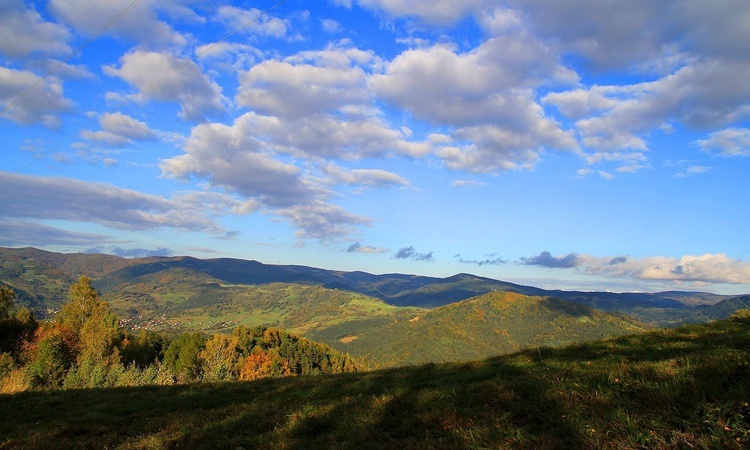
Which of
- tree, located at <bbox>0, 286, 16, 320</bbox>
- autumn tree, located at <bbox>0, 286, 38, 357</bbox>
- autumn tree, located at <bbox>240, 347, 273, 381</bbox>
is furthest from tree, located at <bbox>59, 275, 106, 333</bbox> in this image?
autumn tree, located at <bbox>240, 347, 273, 381</bbox>

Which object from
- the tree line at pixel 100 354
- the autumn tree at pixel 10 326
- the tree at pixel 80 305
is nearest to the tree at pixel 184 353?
the tree line at pixel 100 354

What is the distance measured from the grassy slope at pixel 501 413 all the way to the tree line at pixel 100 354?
1212 centimetres

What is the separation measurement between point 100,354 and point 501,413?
1858 inches

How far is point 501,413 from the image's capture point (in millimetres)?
6062

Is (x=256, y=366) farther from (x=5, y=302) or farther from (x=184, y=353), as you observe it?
(x=5, y=302)

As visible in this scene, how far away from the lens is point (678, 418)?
417 centimetres

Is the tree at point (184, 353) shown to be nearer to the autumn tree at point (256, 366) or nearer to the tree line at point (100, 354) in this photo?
the tree line at point (100, 354)

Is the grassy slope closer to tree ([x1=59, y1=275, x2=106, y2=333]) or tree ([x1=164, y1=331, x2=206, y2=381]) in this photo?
tree ([x1=59, y1=275, x2=106, y2=333])

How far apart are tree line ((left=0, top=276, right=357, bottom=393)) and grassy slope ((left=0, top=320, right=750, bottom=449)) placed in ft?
39.8

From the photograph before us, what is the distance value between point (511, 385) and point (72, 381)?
3238 centimetres

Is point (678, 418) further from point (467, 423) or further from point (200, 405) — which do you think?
point (200, 405)

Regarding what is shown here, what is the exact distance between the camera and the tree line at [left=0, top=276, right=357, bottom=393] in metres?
25.8

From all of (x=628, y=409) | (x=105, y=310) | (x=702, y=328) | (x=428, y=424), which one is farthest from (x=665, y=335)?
(x=105, y=310)

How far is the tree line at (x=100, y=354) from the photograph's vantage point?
2577 cm
